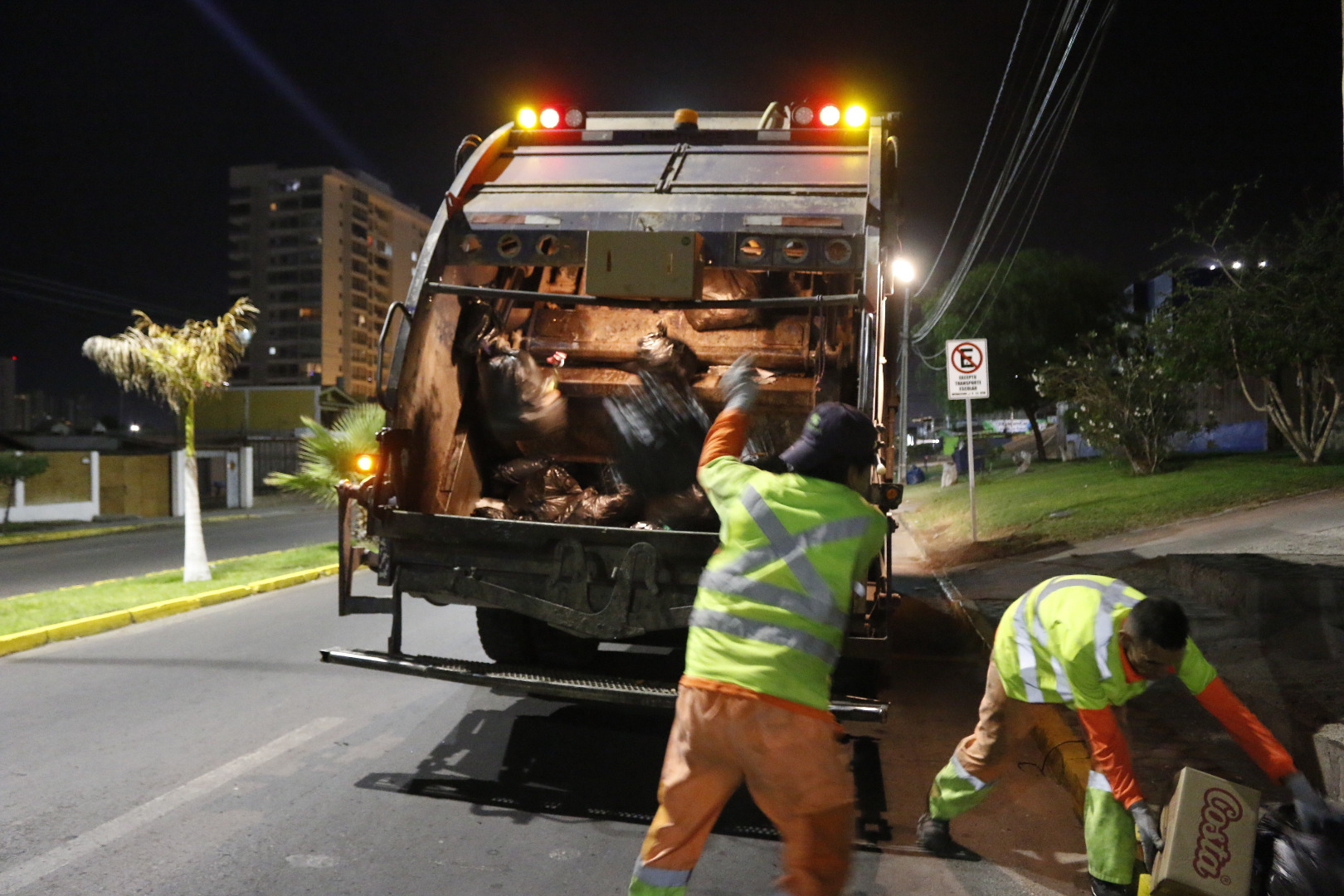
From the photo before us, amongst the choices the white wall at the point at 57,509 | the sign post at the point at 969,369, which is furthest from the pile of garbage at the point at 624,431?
the white wall at the point at 57,509

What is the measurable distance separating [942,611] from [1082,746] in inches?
176

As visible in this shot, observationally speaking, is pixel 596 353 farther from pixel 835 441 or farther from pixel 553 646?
pixel 835 441

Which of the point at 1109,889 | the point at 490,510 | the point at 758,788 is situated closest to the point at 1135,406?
the point at 490,510

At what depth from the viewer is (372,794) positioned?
3.96 m

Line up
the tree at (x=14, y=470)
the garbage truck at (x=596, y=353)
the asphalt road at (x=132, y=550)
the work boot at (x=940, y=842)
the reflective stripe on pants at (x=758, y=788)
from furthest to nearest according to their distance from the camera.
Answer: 1. the tree at (x=14, y=470)
2. the asphalt road at (x=132, y=550)
3. the garbage truck at (x=596, y=353)
4. the work boot at (x=940, y=842)
5. the reflective stripe on pants at (x=758, y=788)

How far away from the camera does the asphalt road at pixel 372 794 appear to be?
3.22m

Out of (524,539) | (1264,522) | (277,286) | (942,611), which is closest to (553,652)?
(524,539)

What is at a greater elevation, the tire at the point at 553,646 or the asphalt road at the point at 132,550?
the tire at the point at 553,646

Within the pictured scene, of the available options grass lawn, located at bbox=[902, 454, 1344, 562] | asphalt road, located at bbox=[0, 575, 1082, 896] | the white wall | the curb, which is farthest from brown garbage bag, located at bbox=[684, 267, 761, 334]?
the white wall

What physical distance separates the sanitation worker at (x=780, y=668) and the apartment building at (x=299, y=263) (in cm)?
8988

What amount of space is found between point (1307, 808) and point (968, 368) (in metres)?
9.30

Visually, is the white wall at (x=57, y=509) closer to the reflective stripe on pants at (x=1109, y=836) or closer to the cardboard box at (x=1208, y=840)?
the reflective stripe on pants at (x=1109, y=836)

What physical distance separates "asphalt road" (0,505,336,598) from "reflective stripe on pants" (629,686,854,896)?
10.3 m

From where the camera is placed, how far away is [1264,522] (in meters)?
9.81
